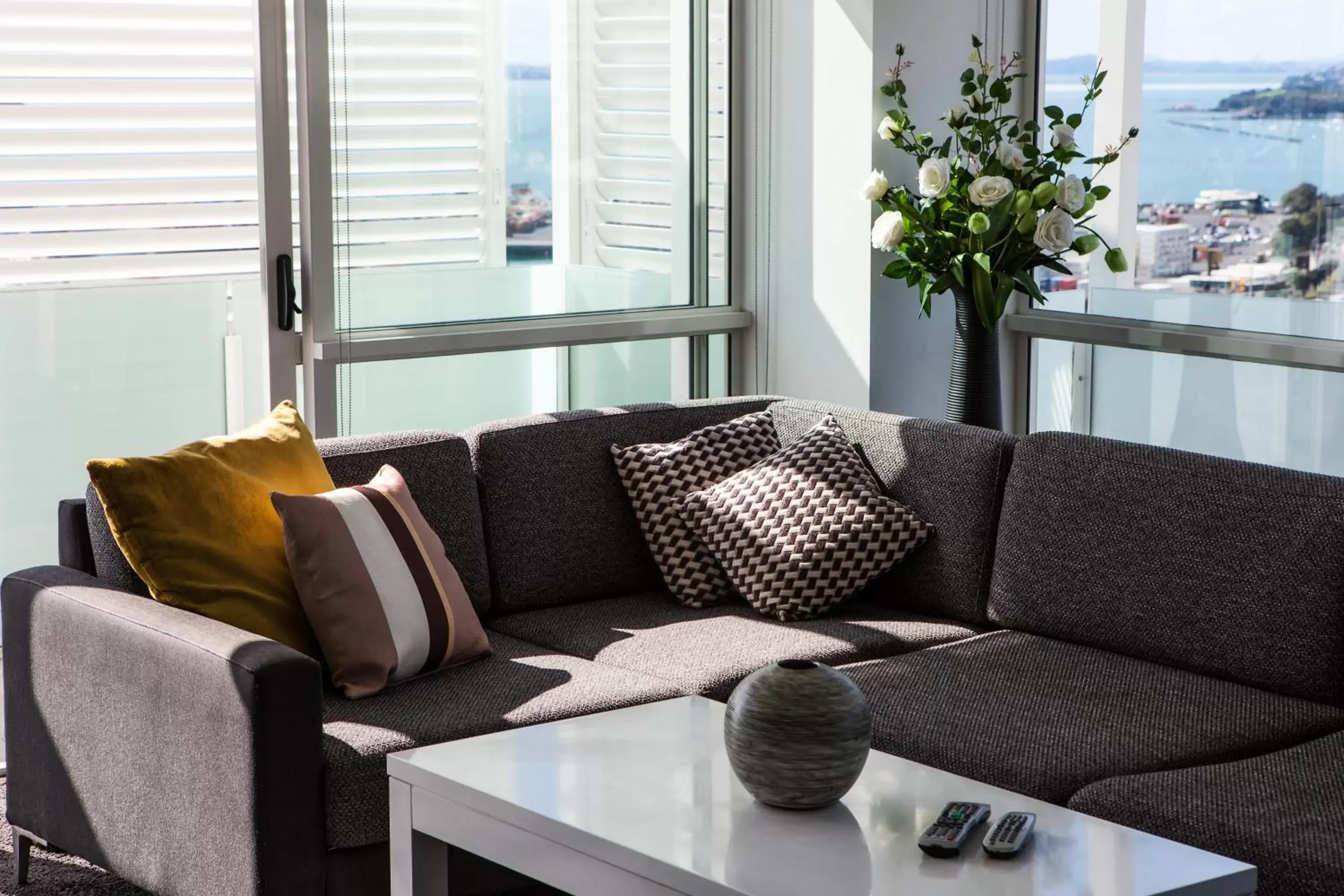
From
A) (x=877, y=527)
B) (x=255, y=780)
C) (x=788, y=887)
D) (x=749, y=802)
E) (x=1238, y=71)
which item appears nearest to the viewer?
(x=788, y=887)

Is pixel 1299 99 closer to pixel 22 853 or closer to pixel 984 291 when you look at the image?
pixel 984 291

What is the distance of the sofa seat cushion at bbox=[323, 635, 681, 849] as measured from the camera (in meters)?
2.58

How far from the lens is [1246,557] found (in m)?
2.95

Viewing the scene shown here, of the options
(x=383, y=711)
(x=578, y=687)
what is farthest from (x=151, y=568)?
(x=578, y=687)

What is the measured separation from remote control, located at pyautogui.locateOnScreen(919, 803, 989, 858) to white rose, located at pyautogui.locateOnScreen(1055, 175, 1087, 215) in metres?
2.07

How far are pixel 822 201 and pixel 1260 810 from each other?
2486 mm

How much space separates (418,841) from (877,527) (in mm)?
1397

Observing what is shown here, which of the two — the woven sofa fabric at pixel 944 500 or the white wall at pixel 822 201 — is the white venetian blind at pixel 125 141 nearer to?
the white wall at pixel 822 201

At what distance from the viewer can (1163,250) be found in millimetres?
4070

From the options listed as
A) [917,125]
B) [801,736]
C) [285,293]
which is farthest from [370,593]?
[917,125]

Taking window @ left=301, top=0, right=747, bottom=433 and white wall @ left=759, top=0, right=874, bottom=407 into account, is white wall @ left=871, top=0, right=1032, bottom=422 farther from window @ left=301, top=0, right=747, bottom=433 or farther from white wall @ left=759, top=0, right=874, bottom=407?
window @ left=301, top=0, right=747, bottom=433

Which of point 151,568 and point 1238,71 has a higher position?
point 1238,71

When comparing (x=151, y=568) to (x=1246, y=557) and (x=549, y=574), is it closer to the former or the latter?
(x=549, y=574)

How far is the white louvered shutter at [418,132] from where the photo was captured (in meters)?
3.94
